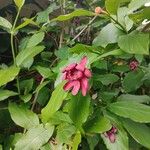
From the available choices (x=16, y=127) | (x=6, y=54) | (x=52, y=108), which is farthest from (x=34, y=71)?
(x=52, y=108)

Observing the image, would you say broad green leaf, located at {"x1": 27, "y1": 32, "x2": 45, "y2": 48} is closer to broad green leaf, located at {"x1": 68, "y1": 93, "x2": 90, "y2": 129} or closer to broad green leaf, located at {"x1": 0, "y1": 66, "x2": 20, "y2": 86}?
broad green leaf, located at {"x1": 0, "y1": 66, "x2": 20, "y2": 86}

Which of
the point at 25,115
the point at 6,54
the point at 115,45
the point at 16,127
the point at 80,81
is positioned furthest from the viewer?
the point at 6,54

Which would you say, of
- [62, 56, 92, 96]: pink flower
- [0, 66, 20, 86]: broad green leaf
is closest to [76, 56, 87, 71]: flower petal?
[62, 56, 92, 96]: pink flower

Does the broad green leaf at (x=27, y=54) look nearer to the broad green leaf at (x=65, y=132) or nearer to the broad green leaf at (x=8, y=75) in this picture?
the broad green leaf at (x=8, y=75)

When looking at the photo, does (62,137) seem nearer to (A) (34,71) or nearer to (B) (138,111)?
(B) (138,111)

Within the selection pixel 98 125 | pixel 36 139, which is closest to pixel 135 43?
pixel 98 125

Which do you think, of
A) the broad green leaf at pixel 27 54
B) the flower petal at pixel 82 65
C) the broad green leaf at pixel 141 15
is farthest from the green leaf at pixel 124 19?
the broad green leaf at pixel 27 54
